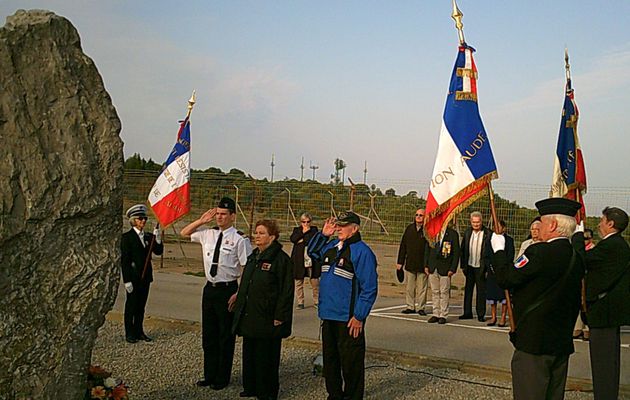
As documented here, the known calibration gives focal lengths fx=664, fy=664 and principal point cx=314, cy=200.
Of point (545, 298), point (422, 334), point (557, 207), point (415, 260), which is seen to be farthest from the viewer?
point (415, 260)

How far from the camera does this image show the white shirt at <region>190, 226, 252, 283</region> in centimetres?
Result: 701

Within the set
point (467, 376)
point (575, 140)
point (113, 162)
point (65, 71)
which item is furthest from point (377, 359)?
point (65, 71)

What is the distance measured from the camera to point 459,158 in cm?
651

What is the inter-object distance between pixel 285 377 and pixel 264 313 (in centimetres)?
126

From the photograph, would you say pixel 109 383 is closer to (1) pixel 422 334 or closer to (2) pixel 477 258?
(1) pixel 422 334

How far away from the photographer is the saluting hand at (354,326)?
237 inches


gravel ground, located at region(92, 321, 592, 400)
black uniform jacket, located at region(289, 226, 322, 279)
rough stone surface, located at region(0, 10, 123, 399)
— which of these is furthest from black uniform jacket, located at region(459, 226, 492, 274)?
rough stone surface, located at region(0, 10, 123, 399)

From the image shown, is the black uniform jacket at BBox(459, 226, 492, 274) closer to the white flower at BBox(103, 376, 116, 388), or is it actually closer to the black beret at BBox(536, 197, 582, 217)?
the black beret at BBox(536, 197, 582, 217)

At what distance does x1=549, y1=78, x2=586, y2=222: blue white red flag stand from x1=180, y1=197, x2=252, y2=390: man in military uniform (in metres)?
3.73

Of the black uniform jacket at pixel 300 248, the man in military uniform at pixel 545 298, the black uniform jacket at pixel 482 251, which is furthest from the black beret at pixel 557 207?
the black uniform jacket at pixel 300 248

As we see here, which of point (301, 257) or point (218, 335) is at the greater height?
point (301, 257)

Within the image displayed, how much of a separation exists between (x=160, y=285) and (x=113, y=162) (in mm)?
10819

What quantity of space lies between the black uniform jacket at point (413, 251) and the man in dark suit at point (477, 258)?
0.72 meters

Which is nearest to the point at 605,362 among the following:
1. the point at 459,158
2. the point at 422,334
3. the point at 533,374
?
the point at 533,374
